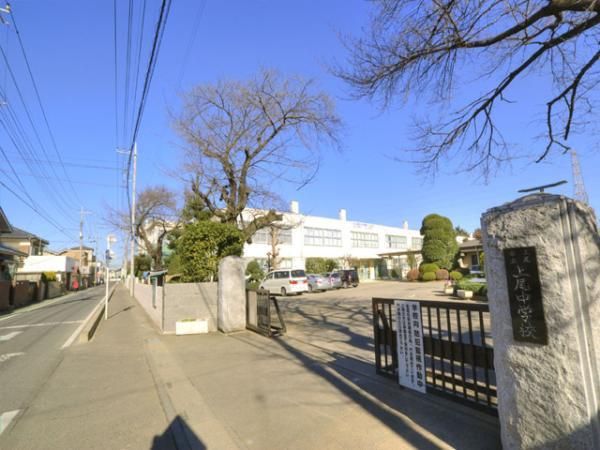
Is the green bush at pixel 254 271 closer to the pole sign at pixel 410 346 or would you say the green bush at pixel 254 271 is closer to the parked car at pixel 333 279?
the parked car at pixel 333 279

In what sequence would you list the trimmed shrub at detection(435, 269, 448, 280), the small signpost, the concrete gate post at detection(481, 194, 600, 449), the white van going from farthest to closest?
the trimmed shrub at detection(435, 269, 448, 280) < the white van < the small signpost < the concrete gate post at detection(481, 194, 600, 449)

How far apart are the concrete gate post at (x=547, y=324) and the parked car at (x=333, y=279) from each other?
25203mm

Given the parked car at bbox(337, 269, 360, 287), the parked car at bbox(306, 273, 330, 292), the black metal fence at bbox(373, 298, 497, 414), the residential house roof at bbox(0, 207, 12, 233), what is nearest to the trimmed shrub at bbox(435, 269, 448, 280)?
the parked car at bbox(337, 269, 360, 287)

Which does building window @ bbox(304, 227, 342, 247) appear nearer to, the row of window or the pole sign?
the row of window

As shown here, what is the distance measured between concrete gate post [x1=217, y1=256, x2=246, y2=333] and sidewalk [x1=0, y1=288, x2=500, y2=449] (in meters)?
2.74

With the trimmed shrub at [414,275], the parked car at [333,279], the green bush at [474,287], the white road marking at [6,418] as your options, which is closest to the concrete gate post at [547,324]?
the white road marking at [6,418]

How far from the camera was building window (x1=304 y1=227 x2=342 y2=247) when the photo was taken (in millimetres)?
44719

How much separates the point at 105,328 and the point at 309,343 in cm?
814

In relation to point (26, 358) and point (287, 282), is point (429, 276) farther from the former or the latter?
point (26, 358)

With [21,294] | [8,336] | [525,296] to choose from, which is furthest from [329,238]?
[525,296]

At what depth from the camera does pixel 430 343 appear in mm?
4352

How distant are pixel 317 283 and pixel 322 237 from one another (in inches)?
769

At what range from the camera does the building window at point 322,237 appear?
147 ft

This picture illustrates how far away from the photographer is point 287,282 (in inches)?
965
